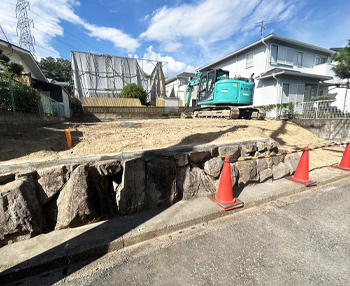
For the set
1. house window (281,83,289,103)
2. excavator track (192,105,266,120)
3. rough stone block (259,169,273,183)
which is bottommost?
rough stone block (259,169,273,183)

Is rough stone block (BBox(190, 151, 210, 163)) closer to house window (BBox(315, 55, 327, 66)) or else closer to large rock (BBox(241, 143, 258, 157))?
large rock (BBox(241, 143, 258, 157))

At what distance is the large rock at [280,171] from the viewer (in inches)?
170

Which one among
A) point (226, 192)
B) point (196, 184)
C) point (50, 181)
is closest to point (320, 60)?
point (226, 192)

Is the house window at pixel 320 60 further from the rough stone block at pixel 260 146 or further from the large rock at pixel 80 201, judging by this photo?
the large rock at pixel 80 201

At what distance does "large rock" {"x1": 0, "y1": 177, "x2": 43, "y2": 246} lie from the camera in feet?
6.68

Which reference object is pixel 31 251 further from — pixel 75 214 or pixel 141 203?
pixel 141 203

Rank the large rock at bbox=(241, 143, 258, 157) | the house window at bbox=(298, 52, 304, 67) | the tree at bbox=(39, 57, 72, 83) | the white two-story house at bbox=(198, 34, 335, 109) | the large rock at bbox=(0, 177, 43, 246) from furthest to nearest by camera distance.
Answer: the tree at bbox=(39, 57, 72, 83)
the house window at bbox=(298, 52, 304, 67)
the white two-story house at bbox=(198, 34, 335, 109)
the large rock at bbox=(241, 143, 258, 157)
the large rock at bbox=(0, 177, 43, 246)

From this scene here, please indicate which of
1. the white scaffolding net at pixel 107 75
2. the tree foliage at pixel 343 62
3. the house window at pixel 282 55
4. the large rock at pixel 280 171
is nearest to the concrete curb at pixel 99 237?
the large rock at pixel 280 171

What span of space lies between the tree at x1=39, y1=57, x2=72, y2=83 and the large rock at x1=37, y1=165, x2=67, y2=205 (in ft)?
159

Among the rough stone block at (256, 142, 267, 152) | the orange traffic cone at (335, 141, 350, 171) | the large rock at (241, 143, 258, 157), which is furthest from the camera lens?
the orange traffic cone at (335, 141, 350, 171)

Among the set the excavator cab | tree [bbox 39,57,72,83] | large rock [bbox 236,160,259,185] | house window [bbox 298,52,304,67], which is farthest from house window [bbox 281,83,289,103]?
tree [bbox 39,57,72,83]

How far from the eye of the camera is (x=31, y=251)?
78.3 inches

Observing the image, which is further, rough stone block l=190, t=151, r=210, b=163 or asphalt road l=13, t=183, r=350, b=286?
rough stone block l=190, t=151, r=210, b=163

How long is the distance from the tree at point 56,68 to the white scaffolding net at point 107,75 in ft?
76.1
